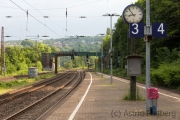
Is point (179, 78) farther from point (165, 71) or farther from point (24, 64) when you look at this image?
point (24, 64)

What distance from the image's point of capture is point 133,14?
624 inches

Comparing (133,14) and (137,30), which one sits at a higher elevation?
(133,14)

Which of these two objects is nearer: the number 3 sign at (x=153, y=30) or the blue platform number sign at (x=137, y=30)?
the number 3 sign at (x=153, y=30)

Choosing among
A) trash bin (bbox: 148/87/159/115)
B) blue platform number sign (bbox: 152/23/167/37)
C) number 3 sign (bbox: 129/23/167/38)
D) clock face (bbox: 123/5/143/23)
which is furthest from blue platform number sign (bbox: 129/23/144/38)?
clock face (bbox: 123/5/143/23)

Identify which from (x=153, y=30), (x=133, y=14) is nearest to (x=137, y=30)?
(x=153, y=30)

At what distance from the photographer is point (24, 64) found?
111562 mm

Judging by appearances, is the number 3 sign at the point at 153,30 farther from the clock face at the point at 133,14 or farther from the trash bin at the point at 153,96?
the clock face at the point at 133,14

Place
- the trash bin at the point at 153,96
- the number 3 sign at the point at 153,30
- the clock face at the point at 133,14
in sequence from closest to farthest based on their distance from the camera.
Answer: the trash bin at the point at 153,96 → the number 3 sign at the point at 153,30 → the clock face at the point at 133,14

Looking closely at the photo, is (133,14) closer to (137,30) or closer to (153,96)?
(137,30)

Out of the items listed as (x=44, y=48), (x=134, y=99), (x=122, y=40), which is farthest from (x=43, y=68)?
(x=134, y=99)

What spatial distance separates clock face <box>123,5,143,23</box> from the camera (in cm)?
1559

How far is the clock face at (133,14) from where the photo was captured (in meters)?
15.6

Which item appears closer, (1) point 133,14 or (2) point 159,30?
(2) point 159,30

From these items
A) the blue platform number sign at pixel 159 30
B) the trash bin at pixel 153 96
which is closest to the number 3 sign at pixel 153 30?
the blue platform number sign at pixel 159 30
